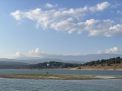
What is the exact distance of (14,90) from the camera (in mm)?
80125

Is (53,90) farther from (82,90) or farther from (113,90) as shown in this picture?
(113,90)

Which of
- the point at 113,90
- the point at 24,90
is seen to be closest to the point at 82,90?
the point at 113,90

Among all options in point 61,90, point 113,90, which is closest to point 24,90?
point 61,90

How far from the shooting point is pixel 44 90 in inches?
3191

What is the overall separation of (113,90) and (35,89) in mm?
18069

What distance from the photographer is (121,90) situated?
8400 cm

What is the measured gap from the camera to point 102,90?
3282 inches

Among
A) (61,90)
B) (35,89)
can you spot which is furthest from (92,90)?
(35,89)

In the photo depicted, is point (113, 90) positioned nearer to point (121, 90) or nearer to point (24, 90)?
point (121, 90)

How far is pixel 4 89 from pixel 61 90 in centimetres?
1301

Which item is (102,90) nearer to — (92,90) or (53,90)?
(92,90)

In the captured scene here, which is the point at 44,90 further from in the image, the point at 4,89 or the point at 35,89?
the point at 4,89

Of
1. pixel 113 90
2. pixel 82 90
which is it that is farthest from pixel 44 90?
pixel 113 90

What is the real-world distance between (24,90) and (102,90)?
17906 mm
